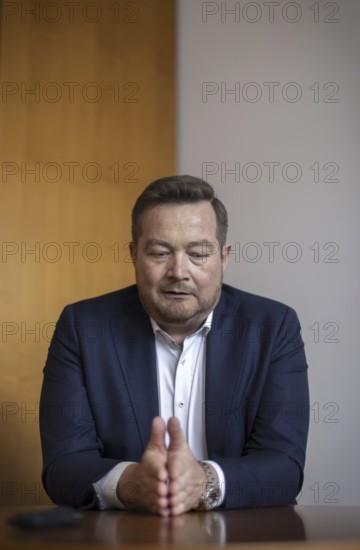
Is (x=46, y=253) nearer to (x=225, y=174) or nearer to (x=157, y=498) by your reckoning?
(x=225, y=174)

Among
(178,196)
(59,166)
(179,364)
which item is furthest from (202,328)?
(59,166)

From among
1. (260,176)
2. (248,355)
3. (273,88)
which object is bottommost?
(248,355)

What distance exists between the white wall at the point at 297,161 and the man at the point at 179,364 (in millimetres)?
556

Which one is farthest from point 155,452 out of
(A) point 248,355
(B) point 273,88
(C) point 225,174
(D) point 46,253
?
(B) point 273,88

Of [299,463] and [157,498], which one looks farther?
[299,463]

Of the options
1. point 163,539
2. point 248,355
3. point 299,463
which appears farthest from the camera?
point 248,355

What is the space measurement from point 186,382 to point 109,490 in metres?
0.53

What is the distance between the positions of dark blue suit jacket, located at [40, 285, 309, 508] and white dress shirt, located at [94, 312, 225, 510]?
5 cm

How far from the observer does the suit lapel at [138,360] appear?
2.24m

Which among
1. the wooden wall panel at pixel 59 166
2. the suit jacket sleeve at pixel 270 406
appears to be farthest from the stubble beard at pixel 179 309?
the wooden wall panel at pixel 59 166

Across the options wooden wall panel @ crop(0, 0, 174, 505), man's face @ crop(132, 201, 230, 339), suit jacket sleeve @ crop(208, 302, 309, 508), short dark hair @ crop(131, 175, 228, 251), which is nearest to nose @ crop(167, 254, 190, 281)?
man's face @ crop(132, 201, 230, 339)

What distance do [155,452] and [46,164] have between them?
140cm

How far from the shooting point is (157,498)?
1694 mm

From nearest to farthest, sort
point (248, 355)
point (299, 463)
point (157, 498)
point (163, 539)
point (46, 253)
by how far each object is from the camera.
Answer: point (163, 539)
point (157, 498)
point (299, 463)
point (248, 355)
point (46, 253)
